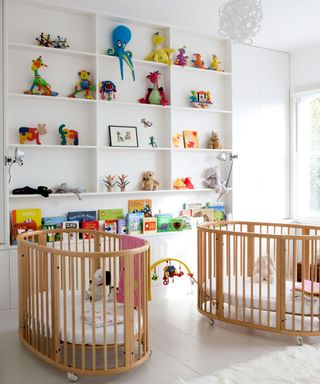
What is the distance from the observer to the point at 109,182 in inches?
151

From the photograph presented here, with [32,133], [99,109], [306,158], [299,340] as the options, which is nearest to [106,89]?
[99,109]

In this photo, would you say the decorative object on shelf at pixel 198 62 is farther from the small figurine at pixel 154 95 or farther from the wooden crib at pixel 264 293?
the wooden crib at pixel 264 293

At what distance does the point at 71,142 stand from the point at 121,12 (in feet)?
3.70

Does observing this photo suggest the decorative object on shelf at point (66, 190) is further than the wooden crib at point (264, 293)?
Yes

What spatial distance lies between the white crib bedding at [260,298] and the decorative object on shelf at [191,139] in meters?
1.51

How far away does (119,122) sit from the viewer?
3.90 meters

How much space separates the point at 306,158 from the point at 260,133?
1.91ft

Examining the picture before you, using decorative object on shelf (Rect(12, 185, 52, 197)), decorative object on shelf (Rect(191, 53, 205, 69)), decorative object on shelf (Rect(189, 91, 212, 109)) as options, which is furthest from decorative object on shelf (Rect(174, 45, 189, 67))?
decorative object on shelf (Rect(12, 185, 52, 197))

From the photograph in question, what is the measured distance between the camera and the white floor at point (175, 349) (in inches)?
89.9

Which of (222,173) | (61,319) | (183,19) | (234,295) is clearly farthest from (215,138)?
(61,319)

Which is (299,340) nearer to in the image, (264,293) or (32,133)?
(264,293)

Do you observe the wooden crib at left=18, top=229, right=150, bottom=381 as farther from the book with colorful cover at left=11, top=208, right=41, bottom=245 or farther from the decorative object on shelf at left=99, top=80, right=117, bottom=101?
the decorative object on shelf at left=99, top=80, right=117, bottom=101

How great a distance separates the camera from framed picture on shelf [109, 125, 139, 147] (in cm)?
384

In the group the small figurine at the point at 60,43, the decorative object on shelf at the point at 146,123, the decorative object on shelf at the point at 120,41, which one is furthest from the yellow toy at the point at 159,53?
the small figurine at the point at 60,43
